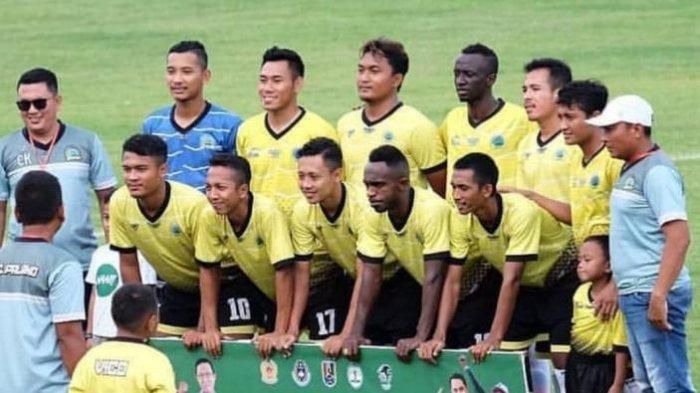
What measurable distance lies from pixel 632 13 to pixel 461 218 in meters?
18.5

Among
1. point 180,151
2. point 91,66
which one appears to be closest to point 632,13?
point 91,66

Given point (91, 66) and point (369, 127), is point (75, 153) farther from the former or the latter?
point (91, 66)

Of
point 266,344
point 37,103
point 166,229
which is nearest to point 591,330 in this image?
point 266,344

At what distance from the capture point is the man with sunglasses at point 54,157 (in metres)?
13.2

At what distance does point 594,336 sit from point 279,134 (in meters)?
2.34

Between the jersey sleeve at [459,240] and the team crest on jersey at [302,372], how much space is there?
1.03 metres

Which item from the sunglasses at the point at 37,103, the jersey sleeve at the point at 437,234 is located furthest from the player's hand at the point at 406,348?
the sunglasses at the point at 37,103

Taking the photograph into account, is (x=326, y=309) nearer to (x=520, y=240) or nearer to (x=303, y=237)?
(x=303, y=237)

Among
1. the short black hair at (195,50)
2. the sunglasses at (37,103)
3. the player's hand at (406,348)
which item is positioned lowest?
the player's hand at (406,348)

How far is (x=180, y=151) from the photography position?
13.3m

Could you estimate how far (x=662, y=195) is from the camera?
1115 cm

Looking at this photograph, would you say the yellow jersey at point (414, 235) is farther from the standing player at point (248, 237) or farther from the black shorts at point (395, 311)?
the standing player at point (248, 237)

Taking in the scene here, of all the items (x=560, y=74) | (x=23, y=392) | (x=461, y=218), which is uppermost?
(x=560, y=74)

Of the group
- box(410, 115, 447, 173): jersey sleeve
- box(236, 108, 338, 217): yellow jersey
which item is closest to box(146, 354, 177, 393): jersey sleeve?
box(236, 108, 338, 217): yellow jersey
